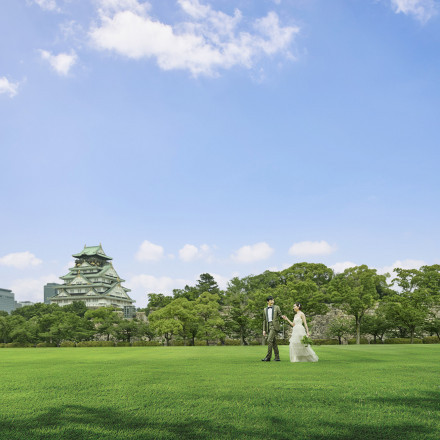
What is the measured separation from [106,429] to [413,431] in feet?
9.85

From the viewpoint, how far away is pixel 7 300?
17562 cm

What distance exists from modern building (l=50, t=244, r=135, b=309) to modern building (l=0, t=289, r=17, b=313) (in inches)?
4235

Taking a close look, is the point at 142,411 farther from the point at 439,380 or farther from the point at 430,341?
the point at 430,341

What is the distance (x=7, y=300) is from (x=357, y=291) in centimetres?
17427

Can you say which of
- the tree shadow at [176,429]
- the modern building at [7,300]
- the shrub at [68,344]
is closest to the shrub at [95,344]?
the shrub at [68,344]

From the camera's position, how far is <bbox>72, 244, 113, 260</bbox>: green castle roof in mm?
85750

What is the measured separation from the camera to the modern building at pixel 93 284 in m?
80.2

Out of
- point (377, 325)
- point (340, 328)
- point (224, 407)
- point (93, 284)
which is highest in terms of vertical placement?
point (93, 284)

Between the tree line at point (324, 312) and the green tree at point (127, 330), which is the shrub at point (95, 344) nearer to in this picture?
the green tree at point (127, 330)

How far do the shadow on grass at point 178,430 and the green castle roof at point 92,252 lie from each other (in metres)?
84.8

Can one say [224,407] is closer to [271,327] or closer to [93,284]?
[271,327]

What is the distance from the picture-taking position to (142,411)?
4680mm

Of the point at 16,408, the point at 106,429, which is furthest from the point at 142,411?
the point at 16,408

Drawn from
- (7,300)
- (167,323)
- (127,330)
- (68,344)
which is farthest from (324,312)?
(7,300)
